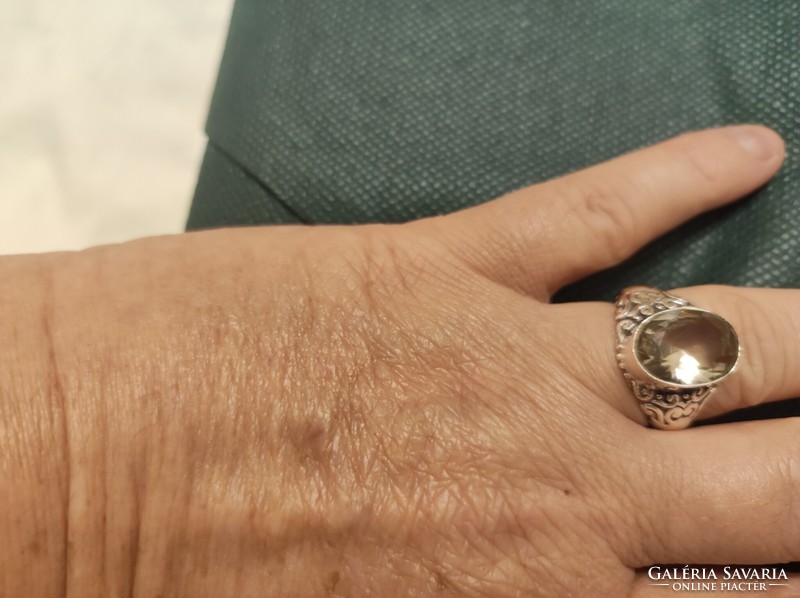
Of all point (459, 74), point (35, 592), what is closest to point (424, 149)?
point (459, 74)

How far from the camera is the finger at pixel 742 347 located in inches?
30.1

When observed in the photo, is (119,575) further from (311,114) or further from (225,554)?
(311,114)

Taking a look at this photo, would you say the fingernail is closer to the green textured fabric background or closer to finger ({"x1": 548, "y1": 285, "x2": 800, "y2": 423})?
the green textured fabric background

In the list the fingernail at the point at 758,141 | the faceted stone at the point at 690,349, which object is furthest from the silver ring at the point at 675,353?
the fingernail at the point at 758,141

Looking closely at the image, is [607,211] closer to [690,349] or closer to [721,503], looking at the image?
[690,349]

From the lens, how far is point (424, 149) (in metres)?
0.86

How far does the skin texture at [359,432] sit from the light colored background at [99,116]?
459 mm

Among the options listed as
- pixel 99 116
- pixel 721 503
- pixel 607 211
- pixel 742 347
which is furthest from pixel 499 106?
pixel 99 116

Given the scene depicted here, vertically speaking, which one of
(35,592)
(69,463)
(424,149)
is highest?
(424,149)

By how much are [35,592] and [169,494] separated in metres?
0.16

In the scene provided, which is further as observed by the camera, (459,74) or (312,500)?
(459,74)

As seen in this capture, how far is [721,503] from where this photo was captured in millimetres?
724

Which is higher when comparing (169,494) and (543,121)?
(543,121)

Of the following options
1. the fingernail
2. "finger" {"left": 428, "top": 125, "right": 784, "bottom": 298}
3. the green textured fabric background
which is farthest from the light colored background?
the fingernail
